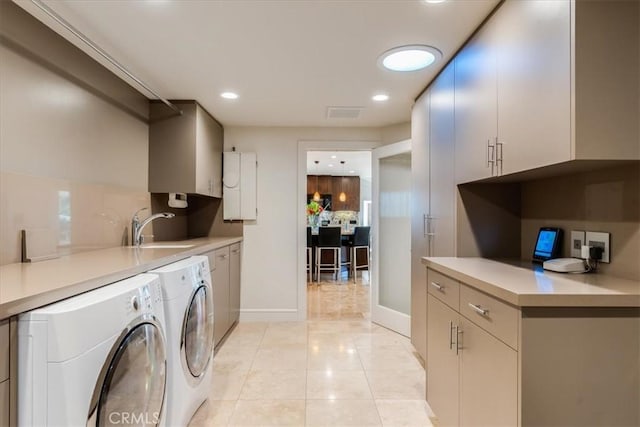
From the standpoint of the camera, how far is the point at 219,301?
297 cm

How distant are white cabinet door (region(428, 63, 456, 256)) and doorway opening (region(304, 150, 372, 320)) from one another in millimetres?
1625

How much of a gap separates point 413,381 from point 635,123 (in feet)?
6.56

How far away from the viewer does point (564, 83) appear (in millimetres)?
1146

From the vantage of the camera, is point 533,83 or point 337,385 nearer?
point 533,83

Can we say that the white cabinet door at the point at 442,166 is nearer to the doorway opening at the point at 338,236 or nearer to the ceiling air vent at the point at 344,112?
the ceiling air vent at the point at 344,112

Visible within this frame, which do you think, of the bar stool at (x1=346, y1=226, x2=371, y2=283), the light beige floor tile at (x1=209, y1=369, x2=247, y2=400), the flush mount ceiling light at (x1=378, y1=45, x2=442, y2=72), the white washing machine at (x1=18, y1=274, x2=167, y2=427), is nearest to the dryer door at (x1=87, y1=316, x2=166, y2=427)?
the white washing machine at (x1=18, y1=274, x2=167, y2=427)

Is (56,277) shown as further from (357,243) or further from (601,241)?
(357,243)

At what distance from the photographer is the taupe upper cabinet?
1.11 metres

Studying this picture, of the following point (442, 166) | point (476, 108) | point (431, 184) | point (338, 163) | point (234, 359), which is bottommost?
point (234, 359)

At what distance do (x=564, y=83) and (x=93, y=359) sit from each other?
1.74 metres

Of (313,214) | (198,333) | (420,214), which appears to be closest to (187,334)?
(198,333)

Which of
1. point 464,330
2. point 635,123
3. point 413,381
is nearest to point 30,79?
point 464,330

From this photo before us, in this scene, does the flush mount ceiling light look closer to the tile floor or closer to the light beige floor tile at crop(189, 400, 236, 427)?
the tile floor

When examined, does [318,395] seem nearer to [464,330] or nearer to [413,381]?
[413,381]
